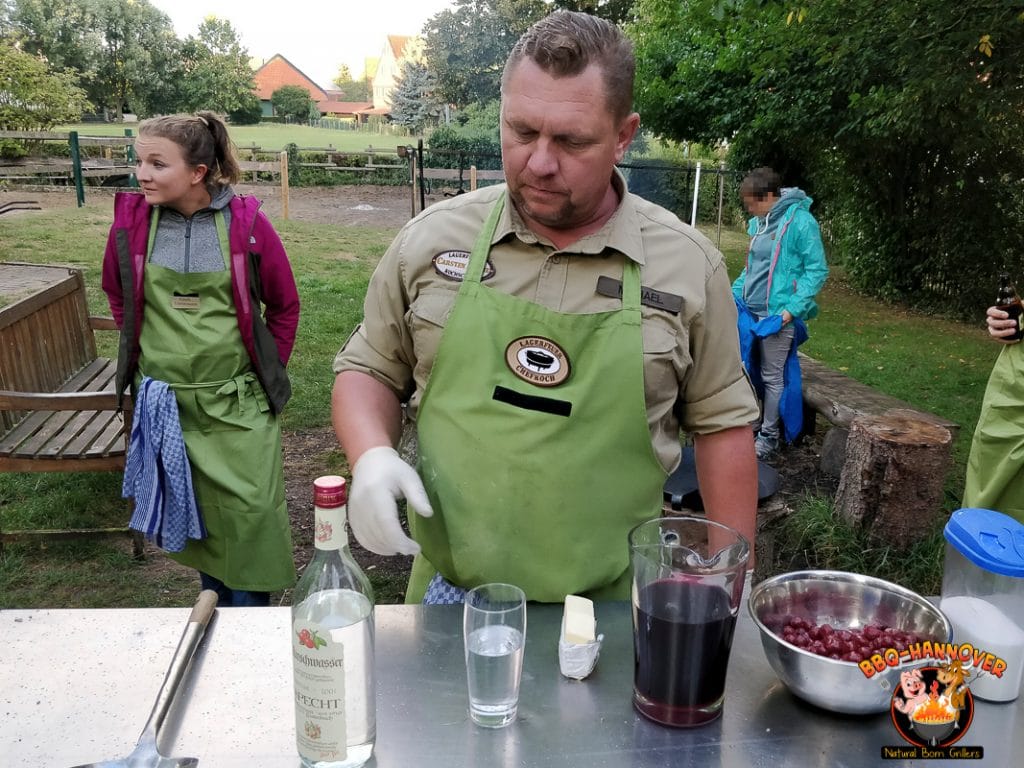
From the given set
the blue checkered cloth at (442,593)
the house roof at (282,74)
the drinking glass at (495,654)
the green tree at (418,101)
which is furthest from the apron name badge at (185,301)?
the house roof at (282,74)

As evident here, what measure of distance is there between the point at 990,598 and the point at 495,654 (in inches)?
33.9

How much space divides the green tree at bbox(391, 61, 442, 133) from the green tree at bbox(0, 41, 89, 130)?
15865 mm

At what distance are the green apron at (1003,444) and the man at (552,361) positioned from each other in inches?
87.0

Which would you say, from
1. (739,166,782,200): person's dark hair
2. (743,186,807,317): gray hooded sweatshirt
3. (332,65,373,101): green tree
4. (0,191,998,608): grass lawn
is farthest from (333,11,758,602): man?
(332,65,373,101): green tree

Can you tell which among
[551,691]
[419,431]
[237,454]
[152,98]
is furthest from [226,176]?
[152,98]

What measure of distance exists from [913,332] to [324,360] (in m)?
7.33

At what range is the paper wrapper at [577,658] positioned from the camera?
1.37 metres

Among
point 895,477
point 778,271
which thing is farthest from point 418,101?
point 895,477

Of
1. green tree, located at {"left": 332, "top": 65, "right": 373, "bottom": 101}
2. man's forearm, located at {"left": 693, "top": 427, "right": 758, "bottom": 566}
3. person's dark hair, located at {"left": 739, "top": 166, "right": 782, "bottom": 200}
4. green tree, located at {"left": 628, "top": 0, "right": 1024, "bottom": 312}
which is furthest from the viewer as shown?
green tree, located at {"left": 332, "top": 65, "right": 373, "bottom": 101}

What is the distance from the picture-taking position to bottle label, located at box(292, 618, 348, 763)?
1107 millimetres

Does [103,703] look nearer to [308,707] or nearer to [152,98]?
[308,707]

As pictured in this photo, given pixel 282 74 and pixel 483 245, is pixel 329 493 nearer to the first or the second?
pixel 483 245

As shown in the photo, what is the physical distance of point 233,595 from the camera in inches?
130

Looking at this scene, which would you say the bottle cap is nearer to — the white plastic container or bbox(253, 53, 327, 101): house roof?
the white plastic container
